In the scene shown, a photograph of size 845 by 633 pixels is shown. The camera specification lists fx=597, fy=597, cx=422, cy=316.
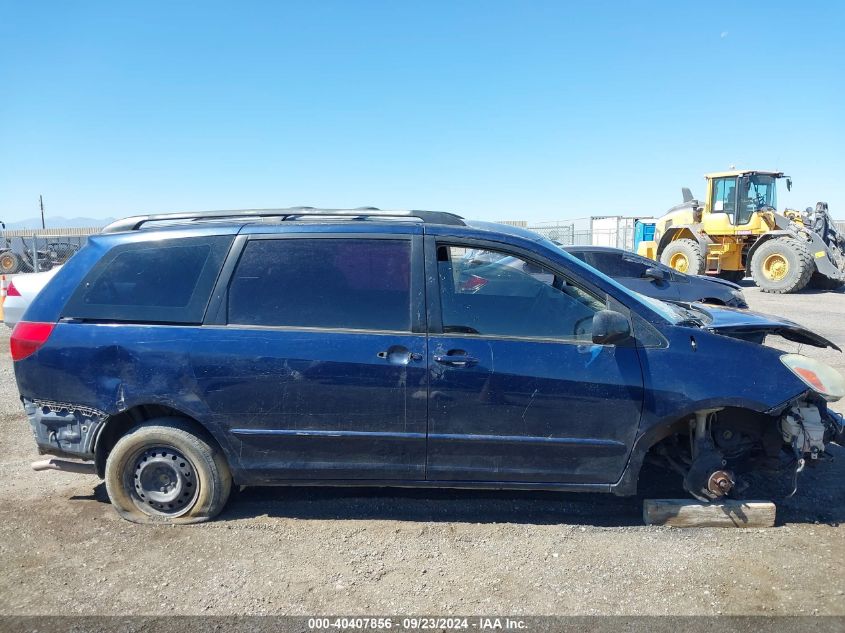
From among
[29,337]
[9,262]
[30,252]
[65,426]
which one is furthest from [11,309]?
[30,252]

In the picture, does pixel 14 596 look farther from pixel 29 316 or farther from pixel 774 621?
pixel 774 621

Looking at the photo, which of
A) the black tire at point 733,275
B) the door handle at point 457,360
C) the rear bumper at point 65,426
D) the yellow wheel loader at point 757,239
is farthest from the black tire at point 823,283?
the rear bumper at point 65,426

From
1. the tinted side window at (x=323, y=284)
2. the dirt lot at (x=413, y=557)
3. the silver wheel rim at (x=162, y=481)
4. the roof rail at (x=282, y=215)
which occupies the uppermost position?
the roof rail at (x=282, y=215)

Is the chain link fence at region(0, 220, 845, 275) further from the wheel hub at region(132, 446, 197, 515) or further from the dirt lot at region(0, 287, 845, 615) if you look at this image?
the wheel hub at region(132, 446, 197, 515)

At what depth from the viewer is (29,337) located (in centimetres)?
357

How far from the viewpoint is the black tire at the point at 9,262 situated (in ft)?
75.8

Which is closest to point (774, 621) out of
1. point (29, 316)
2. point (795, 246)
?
point (29, 316)

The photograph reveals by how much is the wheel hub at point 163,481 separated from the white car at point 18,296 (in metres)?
4.17

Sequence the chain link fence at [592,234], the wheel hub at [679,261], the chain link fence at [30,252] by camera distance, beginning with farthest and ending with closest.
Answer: the chain link fence at [592,234] < the chain link fence at [30,252] < the wheel hub at [679,261]

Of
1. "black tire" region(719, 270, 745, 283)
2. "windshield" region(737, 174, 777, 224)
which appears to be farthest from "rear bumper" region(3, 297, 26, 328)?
"black tire" region(719, 270, 745, 283)

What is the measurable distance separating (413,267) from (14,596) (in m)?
2.61

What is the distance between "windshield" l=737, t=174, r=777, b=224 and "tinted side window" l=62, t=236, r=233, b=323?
16.6 m

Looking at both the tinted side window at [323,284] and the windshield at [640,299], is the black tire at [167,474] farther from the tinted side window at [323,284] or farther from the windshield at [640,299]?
the windshield at [640,299]

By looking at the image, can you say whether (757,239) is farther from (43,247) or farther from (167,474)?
(43,247)
